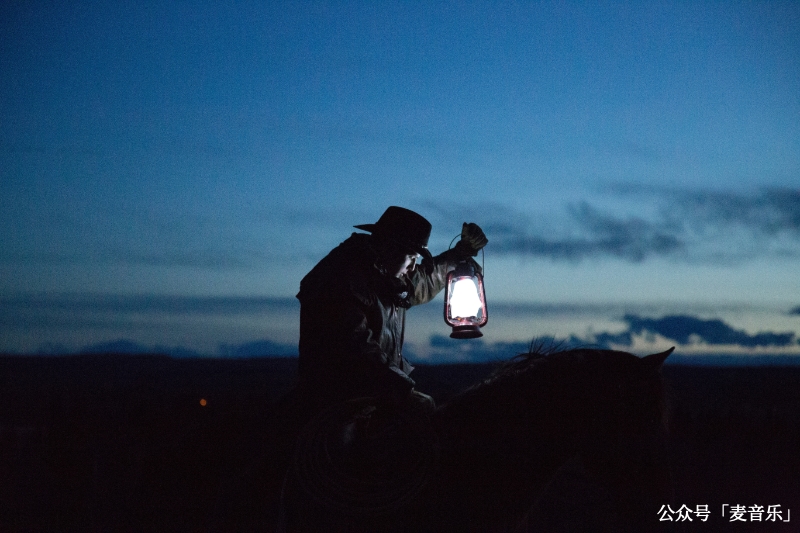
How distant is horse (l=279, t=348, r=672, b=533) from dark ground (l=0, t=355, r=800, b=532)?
18 centimetres

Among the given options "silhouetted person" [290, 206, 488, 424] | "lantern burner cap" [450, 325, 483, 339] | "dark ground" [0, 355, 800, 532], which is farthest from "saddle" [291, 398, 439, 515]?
"lantern burner cap" [450, 325, 483, 339]

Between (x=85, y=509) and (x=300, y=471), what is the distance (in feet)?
16.9

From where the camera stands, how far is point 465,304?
3.95m

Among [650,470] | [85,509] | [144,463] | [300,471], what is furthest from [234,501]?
[85,509]

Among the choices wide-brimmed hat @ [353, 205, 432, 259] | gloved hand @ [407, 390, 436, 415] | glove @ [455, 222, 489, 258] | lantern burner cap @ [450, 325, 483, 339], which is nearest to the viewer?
gloved hand @ [407, 390, 436, 415]

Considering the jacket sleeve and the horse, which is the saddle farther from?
the jacket sleeve

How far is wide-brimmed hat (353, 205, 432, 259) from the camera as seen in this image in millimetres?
3678

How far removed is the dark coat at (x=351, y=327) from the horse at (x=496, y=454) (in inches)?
6.3

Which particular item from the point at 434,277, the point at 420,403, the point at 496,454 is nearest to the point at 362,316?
the point at 420,403

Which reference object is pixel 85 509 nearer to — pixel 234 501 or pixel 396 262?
pixel 234 501

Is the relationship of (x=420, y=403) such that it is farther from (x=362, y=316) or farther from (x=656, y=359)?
(x=656, y=359)

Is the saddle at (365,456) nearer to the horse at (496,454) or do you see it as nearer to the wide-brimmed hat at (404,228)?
the horse at (496,454)

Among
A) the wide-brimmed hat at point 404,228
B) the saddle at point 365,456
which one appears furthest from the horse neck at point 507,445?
the wide-brimmed hat at point 404,228

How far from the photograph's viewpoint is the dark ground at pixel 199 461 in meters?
3.12
